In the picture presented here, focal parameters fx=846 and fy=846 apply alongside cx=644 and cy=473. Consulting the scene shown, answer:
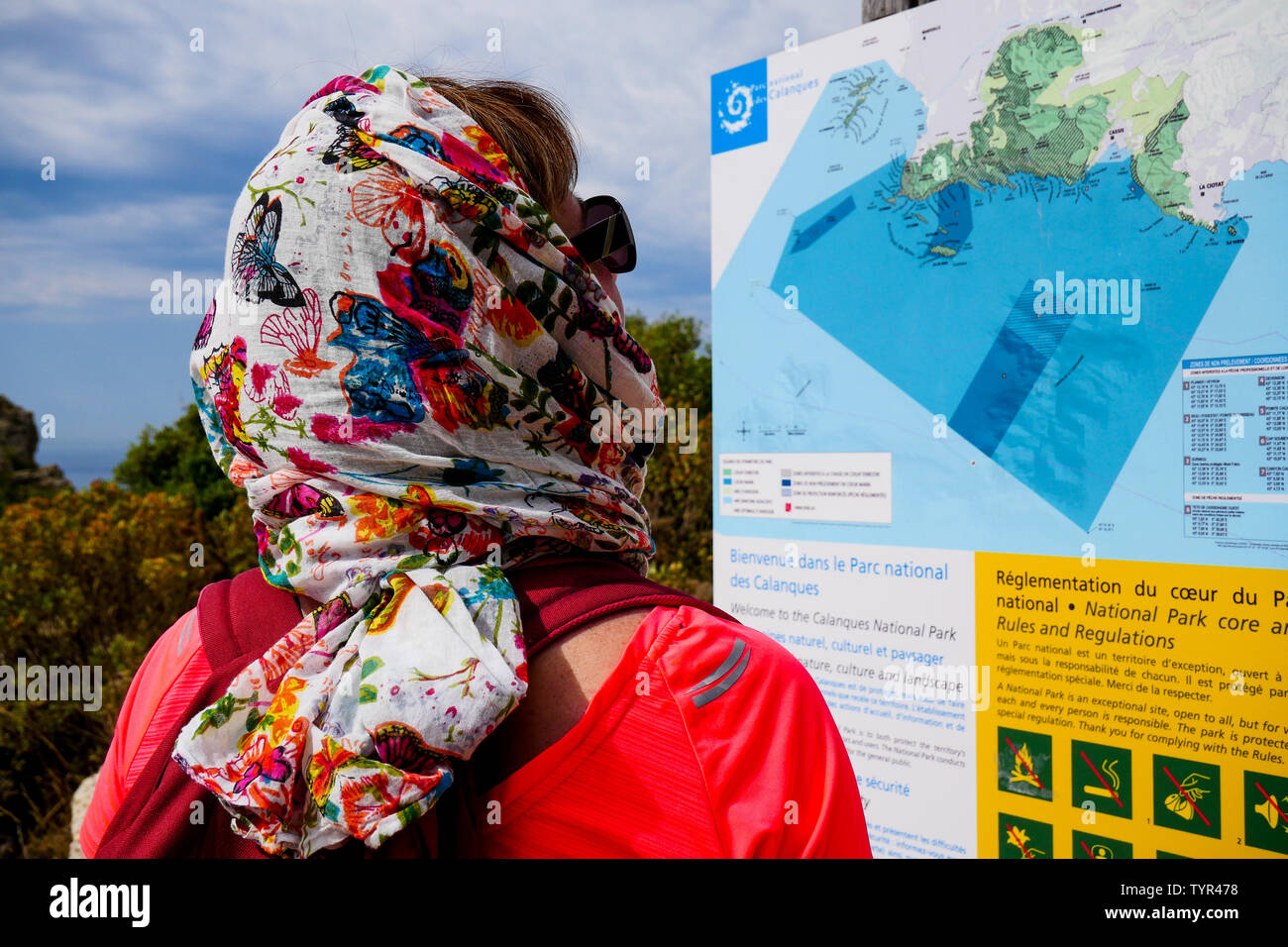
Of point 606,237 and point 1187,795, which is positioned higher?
point 606,237

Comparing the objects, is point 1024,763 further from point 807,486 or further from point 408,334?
point 408,334

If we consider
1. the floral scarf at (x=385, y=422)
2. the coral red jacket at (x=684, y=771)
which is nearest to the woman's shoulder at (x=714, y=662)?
the coral red jacket at (x=684, y=771)

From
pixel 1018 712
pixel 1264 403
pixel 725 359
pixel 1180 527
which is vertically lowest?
pixel 1018 712

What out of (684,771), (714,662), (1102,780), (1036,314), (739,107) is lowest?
(1102,780)

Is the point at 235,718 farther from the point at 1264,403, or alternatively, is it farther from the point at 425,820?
the point at 1264,403

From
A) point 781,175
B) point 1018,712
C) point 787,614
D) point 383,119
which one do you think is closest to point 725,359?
point 781,175

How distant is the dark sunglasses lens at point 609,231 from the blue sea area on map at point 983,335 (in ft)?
4.23

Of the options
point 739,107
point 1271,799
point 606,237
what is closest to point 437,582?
point 606,237

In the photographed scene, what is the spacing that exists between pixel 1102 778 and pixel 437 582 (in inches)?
70.7

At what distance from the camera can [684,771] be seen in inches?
36.4

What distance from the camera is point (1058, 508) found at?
211 cm

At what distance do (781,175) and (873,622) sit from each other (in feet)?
4.74

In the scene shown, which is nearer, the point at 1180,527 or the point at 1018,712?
the point at 1180,527

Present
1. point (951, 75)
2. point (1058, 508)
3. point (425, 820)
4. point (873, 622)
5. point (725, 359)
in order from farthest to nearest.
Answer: point (725, 359) < point (873, 622) < point (951, 75) < point (1058, 508) < point (425, 820)
